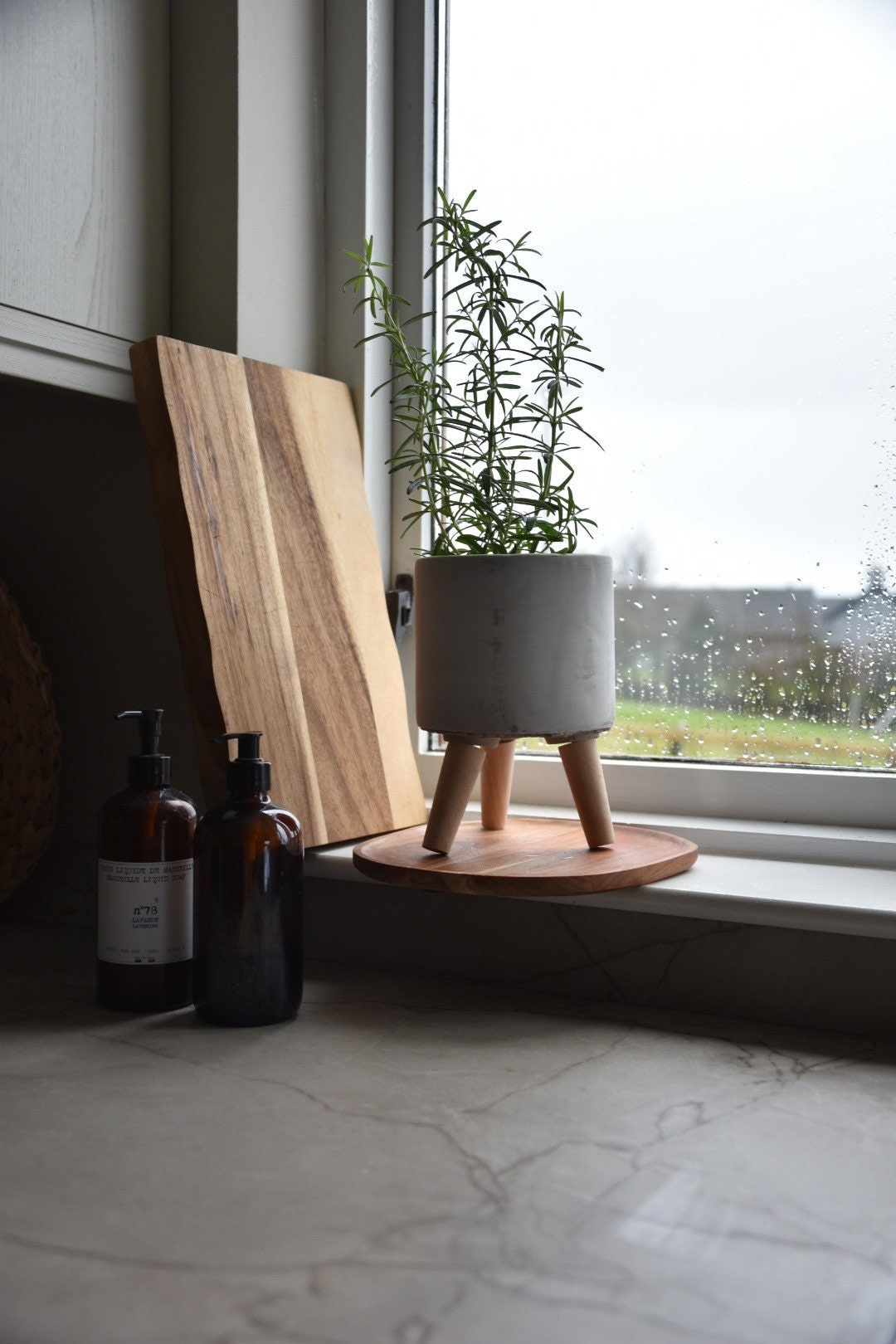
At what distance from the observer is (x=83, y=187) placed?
3.21 ft

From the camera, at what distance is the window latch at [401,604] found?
125 cm

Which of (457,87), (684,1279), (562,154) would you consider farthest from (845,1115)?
(457,87)

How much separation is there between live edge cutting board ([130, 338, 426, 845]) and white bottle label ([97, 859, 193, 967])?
4.2 inches

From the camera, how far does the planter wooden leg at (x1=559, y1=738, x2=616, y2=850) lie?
3.25 feet

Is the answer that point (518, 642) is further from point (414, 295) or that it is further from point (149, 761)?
point (414, 295)

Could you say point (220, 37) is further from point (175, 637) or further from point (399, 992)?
point (399, 992)

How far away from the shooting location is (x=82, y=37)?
3.21ft

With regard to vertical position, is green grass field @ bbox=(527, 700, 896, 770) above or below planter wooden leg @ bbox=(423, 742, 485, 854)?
above

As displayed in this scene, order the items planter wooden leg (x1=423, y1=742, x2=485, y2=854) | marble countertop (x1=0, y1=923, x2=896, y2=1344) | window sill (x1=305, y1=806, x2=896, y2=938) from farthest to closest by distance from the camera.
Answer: planter wooden leg (x1=423, y1=742, x2=485, y2=854), window sill (x1=305, y1=806, x2=896, y2=938), marble countertop (x1=0, y1=923, x2=896, y2=1344)

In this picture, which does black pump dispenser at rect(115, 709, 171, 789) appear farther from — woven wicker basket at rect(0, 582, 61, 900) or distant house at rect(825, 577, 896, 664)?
distant house at rect(825, 577, 896, 664)

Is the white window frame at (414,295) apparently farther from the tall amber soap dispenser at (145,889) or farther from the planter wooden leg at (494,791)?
the tall amber soap dispenser at (145,889)

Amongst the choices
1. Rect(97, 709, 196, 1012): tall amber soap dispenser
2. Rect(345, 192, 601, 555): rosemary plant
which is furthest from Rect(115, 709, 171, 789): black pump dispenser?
Rect(345, 192, 601, 555): rosemary plant

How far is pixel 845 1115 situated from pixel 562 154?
3.14 feet

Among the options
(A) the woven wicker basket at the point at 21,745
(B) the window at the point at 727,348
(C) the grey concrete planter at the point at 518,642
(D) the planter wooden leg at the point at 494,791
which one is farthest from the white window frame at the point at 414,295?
(A) the woven wicker basket at the point at 21,745
